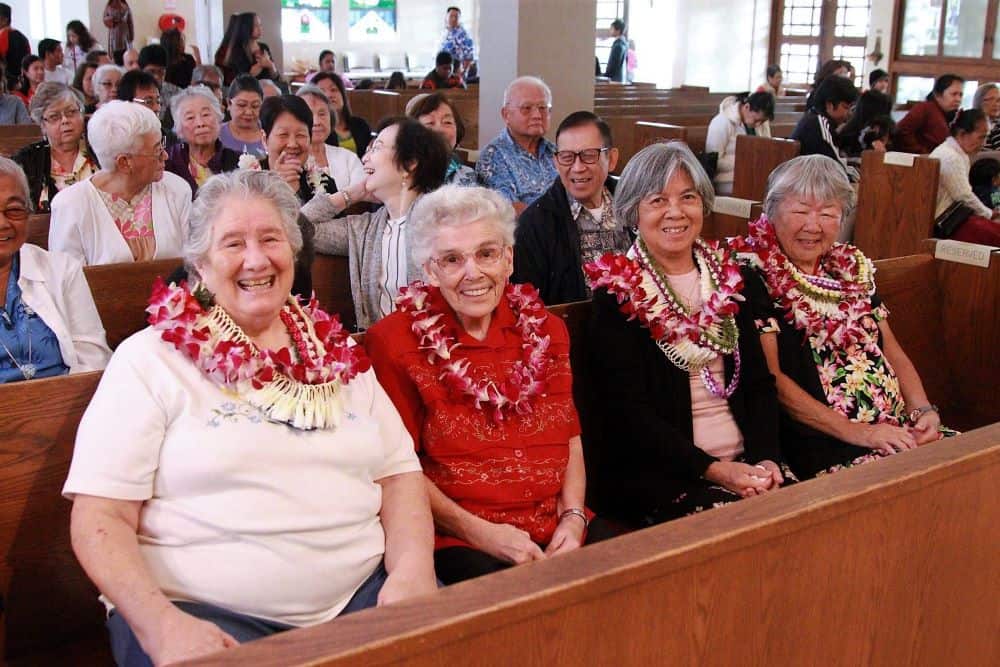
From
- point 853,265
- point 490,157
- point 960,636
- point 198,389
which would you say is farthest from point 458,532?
point 490,157

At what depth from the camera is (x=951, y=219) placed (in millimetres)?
5656

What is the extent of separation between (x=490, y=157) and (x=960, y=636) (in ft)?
9.25

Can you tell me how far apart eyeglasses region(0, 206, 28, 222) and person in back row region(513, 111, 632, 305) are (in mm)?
1284

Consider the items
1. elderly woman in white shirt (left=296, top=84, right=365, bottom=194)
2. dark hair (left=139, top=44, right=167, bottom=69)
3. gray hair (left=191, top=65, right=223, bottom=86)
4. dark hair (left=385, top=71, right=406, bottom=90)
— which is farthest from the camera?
dark hair (left=385, top=71, right=406, bottom=90)

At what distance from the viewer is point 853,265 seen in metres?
2.95

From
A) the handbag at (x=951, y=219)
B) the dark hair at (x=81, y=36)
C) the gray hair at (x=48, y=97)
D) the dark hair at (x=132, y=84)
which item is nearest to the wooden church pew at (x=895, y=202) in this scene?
the handbag at (x=951, y=219)

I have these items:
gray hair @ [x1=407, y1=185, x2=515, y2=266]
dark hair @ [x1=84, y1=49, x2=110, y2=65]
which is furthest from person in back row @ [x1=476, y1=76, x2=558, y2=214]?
dark hair @ [x1=84, y1=49, x2=110, y2=65]

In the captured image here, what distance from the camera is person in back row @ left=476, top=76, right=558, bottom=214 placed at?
424 centimetres

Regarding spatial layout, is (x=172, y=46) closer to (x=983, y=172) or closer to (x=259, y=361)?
(x=983, y=172)

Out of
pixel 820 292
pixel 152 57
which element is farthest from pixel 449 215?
pixel 152 57

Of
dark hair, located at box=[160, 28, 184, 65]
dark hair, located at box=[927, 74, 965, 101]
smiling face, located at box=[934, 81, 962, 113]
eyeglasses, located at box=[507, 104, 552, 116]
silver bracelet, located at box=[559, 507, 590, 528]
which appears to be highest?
dark hair, located at box=[160, 28, 184, 65]

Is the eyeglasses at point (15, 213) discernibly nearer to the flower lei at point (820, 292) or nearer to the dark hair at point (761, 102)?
the flower lei at point (820, 292)

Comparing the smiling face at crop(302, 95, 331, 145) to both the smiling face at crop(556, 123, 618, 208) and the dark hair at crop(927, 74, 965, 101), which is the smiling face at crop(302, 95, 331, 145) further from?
the dark hair at crop(927, 74, 965, 101)

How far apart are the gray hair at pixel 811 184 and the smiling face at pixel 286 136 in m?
1.71
